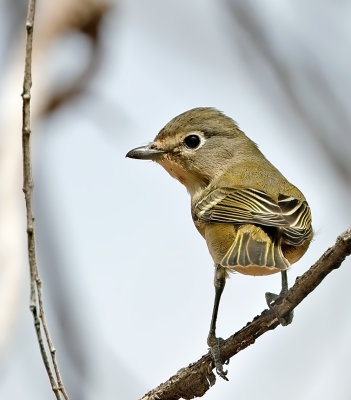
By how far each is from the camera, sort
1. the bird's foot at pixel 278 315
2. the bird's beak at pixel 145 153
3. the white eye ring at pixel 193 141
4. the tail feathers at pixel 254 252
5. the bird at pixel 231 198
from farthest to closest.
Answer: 1. the white eye ring at pixel 193 141
2. the bird's beak at pixel 145 153
3. the bird at pixel 231 198
4. the tail feathers at pixel 254 252
5. the bird's foot at pixel 278 315

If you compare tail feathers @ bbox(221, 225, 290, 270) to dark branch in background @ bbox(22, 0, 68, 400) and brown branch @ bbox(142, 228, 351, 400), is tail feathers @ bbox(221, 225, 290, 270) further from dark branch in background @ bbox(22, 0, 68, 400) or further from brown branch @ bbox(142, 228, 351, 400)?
dark branch in background @ bbox(22, 0, 68, 400)

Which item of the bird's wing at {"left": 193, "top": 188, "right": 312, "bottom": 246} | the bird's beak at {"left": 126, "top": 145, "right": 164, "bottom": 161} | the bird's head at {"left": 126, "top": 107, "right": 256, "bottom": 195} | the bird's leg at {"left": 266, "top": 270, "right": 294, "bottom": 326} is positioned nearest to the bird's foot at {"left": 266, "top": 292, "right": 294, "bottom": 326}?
the bird's leg at {"left": 266, "top": 270, "right": 294, "bottom": 326}

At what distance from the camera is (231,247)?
519 cm

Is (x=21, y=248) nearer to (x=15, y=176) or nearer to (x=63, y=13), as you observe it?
(x=15, y=176)

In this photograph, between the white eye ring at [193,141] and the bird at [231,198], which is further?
the white eye ring at [193,141]

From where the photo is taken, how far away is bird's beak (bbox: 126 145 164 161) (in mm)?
6625

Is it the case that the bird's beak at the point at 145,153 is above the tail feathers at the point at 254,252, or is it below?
above

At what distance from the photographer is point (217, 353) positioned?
4887mm

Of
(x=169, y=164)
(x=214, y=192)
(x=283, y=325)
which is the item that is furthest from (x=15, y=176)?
(x=283, y=325)

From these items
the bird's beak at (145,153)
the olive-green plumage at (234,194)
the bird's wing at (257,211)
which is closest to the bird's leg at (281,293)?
the olive-green plumage at (234,194)

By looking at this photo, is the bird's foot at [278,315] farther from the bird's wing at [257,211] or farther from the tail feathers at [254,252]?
the bird's wing at [257,211]

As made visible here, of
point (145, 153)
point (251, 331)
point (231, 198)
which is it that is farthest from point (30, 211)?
point (145, 153)

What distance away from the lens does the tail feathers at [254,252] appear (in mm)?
4824

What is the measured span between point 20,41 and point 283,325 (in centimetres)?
514
